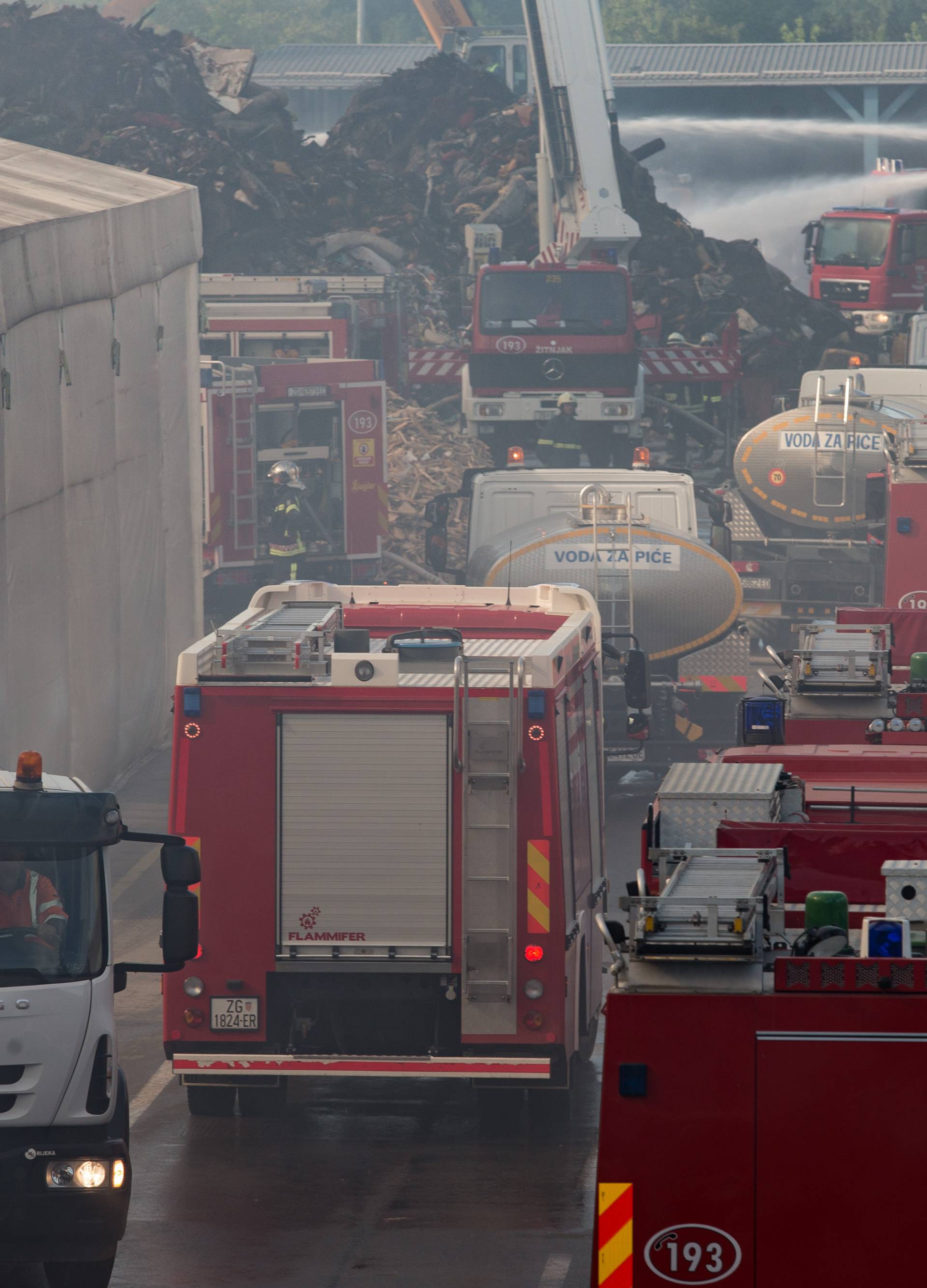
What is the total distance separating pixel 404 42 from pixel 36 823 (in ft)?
350

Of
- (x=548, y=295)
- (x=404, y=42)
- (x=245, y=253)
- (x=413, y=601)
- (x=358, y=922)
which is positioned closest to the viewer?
(x=358, y=922)

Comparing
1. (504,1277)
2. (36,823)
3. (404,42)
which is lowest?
(504,1277)

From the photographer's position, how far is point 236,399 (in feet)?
90.5

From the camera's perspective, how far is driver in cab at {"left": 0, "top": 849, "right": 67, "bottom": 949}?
862 centimetres

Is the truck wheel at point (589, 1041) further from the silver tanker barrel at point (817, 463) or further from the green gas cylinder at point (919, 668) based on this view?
the silver tanker barrel at point (817, 463)

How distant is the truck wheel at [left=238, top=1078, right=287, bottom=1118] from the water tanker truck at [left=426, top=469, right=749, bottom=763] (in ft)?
24.8

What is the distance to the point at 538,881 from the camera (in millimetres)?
10734

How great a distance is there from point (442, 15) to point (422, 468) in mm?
35417

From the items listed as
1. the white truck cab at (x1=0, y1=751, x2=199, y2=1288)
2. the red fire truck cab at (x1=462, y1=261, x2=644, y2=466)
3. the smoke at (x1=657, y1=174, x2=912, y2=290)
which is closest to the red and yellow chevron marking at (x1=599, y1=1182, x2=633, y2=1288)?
the white truck cab at (x1=0, y1=751, x2=199, y2=1288)

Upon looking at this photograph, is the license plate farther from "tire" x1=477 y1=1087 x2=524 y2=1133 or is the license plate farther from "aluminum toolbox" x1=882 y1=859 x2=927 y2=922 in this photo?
"aluminum toolbox" x1=882 y1=859 x2=927 y2=922

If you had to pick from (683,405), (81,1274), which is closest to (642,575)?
(81,1274)

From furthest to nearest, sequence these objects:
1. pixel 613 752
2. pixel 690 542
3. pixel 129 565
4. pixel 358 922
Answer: pixel 129 565, pixel 690 542, pixel 613 752, pixel 358 922

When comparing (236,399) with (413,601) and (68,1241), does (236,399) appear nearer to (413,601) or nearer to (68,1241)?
(413,601)

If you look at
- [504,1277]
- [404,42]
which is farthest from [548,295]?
[404,42]
